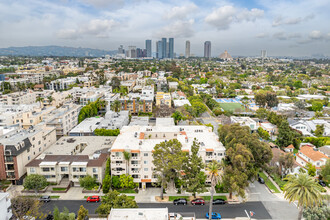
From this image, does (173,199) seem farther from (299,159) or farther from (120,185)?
(299,159)

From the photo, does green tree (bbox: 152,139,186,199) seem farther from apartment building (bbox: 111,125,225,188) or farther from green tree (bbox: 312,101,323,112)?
green tree (bbox: 312,101,323,112)

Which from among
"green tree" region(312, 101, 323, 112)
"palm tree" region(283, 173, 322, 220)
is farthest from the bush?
"green tree" region(312, 101, 323, 112)

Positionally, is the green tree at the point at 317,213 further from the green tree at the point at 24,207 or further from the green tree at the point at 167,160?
the green tree at the point at 24,207

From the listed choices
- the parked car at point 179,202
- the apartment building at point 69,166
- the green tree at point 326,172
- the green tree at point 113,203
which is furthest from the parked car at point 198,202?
the green tree at point 326,172

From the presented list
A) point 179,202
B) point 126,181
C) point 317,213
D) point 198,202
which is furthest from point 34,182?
point 317,213

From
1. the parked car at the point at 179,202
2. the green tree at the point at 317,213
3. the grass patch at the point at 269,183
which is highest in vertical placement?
the green tree at the point at 317,213

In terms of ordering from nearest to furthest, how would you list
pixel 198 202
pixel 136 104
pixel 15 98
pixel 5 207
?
pixel 5 207 < pixel 198 202 < pixel 136 104 < pixel 15 98

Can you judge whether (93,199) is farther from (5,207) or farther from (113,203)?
(5,207)

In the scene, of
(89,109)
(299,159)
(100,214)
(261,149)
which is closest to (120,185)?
(100,214)
